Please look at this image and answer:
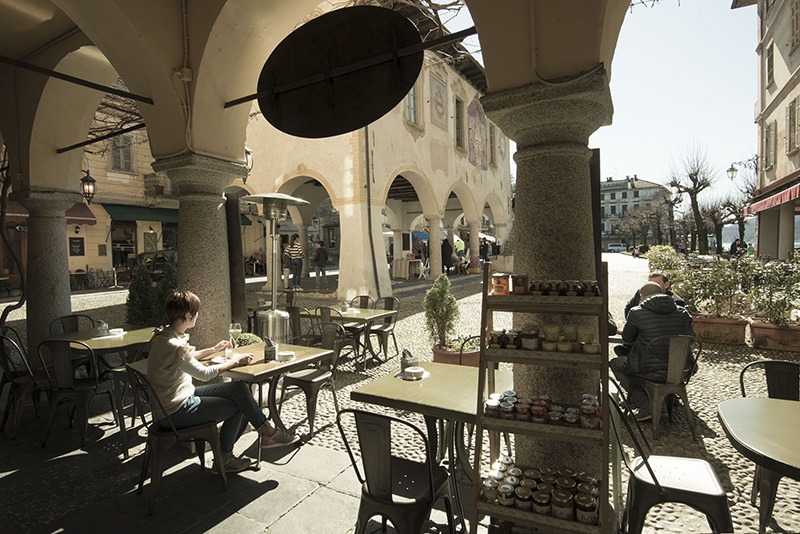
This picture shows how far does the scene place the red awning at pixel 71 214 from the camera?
13419 mm

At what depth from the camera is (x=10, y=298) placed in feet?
45.0

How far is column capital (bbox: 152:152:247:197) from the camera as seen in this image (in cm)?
369

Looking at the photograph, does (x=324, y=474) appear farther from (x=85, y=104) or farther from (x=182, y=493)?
(x=85, y=104)

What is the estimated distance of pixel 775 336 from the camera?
6160 millimetres

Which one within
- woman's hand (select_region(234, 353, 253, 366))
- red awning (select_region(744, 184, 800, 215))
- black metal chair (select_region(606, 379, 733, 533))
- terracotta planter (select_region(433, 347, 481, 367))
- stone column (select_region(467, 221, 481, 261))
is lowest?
terracotta planter (select_region(433, 347, 481, 367))

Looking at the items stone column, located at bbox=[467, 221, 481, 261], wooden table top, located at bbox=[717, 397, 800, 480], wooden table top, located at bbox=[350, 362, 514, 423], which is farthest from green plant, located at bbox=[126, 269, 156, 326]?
stone column, located at bbox=[467, 221, 481, 261]

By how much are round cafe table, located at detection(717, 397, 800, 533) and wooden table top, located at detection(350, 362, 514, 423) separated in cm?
120

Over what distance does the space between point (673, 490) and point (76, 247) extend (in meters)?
20.0

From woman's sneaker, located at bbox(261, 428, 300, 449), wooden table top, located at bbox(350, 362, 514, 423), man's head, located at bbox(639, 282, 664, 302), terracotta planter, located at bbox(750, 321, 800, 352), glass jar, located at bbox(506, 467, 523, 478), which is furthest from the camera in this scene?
terracotta planter, located at bbox(750, 321, 800, 352)

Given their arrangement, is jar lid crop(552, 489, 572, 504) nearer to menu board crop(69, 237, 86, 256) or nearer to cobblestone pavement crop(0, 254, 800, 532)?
cobblestone pavement crop(0, 254, 800, 532)

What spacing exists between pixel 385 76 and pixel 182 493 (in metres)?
3.01

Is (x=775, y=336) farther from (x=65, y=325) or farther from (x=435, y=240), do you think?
(x=435, y=240)

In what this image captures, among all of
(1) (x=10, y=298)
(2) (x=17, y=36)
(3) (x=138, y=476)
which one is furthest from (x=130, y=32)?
(1) (x=10, y=298)

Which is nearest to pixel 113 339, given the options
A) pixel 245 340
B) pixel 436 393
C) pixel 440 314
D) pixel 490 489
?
pixel 245 340
